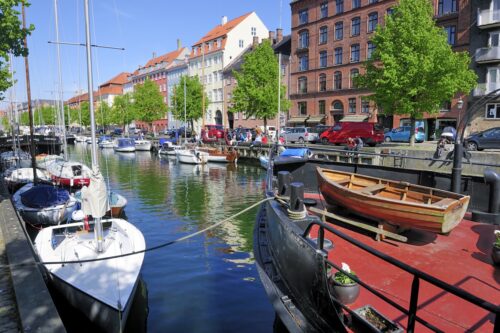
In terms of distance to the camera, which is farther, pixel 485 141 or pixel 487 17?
pixel 487 17

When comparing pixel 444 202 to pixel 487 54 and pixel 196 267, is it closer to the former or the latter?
pixel 196 267

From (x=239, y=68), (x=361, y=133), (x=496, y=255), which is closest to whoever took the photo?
(x=496, y=255)

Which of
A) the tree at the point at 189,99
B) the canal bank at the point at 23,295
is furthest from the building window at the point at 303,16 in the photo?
the canal bank at the point at 23,295

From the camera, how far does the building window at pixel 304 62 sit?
174 ft

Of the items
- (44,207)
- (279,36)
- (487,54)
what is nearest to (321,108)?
(279,36)

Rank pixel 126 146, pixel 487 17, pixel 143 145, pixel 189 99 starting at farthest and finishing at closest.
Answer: pixel 189 99, pixel 143 145, pixel 126 146, pixel 487 17

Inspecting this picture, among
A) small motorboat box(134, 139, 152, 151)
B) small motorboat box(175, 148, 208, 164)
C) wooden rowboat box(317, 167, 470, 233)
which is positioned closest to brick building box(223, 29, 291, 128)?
small motorboat box(175, 148, 208, 164)

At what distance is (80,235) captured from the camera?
10086mm

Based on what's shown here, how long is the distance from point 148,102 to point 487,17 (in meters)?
56.4

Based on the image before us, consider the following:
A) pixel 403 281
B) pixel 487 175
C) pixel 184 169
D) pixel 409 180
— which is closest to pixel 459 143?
pixel 487 175

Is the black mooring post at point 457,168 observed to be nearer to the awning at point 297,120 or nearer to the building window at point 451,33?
the building window at point 451,33

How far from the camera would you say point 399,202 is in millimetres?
5965

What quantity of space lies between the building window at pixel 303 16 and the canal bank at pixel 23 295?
5097 cm

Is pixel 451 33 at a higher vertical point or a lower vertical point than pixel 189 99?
higher
